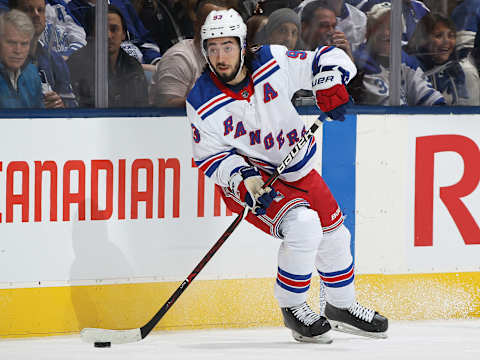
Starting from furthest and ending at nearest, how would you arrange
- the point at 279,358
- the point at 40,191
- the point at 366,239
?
1. the point at 366,239
2. the point at 40,191
3. the point at 279,358

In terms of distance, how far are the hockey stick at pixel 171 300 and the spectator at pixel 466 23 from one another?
94cm

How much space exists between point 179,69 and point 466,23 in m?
1.19

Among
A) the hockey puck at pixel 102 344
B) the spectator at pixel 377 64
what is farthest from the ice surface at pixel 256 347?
the spectator at pixel 377 64

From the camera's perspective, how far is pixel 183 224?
4.16m

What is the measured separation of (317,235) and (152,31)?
1.01 m

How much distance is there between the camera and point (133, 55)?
4.15 m

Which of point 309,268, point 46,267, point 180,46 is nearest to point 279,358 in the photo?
point 309,268

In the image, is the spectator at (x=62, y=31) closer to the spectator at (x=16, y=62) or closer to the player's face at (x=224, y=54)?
the spectator at (x=16, y=62)

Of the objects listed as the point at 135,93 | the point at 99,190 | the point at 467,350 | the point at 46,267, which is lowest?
the point at 467,350

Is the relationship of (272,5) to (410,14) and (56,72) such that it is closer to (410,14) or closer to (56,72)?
(410,14)

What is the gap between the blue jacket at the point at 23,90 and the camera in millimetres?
3965

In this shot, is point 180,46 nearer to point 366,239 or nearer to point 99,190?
point 99,190

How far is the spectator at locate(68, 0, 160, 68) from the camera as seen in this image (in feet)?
13.3

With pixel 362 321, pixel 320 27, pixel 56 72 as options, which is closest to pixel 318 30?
pixel 320 27
